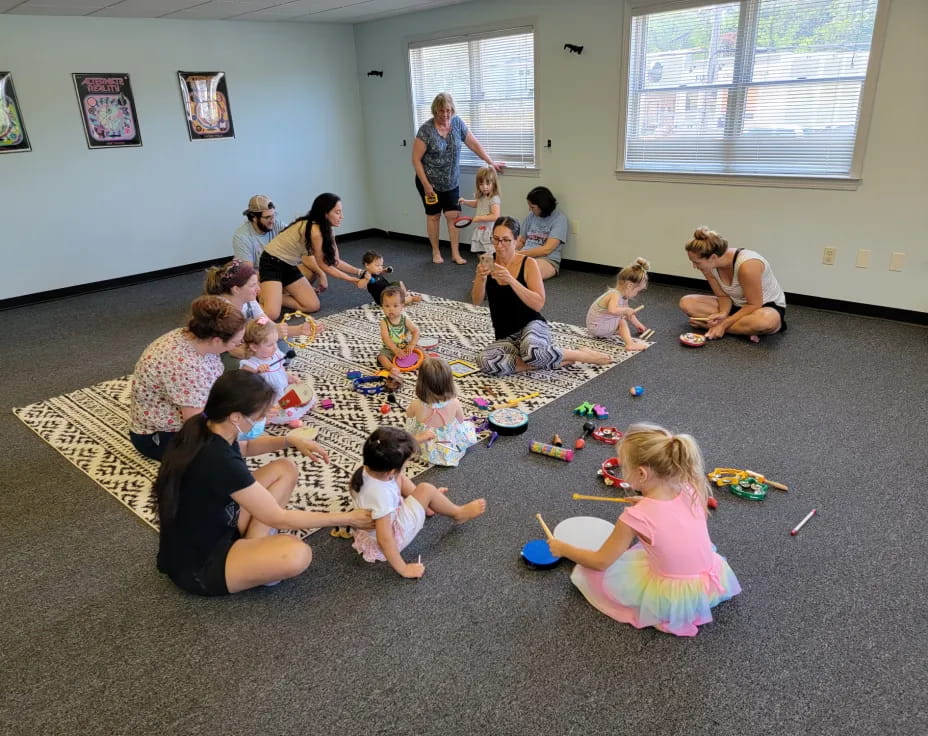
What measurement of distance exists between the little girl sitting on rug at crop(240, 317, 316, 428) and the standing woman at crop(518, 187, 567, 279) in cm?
303

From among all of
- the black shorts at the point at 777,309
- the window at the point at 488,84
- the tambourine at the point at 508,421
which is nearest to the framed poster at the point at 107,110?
the window at the point at 488,84

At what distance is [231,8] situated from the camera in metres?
5.59

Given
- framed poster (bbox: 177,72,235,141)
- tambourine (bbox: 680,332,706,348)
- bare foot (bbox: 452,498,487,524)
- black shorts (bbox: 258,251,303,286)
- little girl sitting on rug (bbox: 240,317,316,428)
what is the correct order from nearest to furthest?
bare foot (bbox: 452,498,487,524)
little girl sitting on rug (bbox: 240,317,316,428)
tambourine (bbox: 680,332,706,348)
black shorts (bbox: 258,251,303,286)
framed poster (bbox: 177,72,235,141)

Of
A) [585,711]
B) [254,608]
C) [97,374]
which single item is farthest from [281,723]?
[97,374]

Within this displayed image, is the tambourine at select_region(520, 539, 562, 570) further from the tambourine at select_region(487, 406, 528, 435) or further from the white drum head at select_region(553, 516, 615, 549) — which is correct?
the tambourine at select_region(487, 406, 528, 435)

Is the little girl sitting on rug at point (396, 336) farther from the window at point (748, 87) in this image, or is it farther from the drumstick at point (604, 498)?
the window at point (748, 87)

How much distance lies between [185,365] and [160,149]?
4.58 meters

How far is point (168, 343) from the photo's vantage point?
2607mm

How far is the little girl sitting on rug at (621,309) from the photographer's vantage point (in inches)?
155

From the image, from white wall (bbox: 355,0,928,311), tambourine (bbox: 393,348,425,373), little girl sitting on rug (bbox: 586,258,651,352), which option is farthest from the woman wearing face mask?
white wall (bbox: 355,0,928,311)

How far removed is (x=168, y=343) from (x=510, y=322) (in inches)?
75.5

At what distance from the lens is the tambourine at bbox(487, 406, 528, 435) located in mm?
3057

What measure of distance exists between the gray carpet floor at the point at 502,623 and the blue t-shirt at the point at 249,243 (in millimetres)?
2198

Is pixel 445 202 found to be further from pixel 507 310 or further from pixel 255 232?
pixel 507 310
